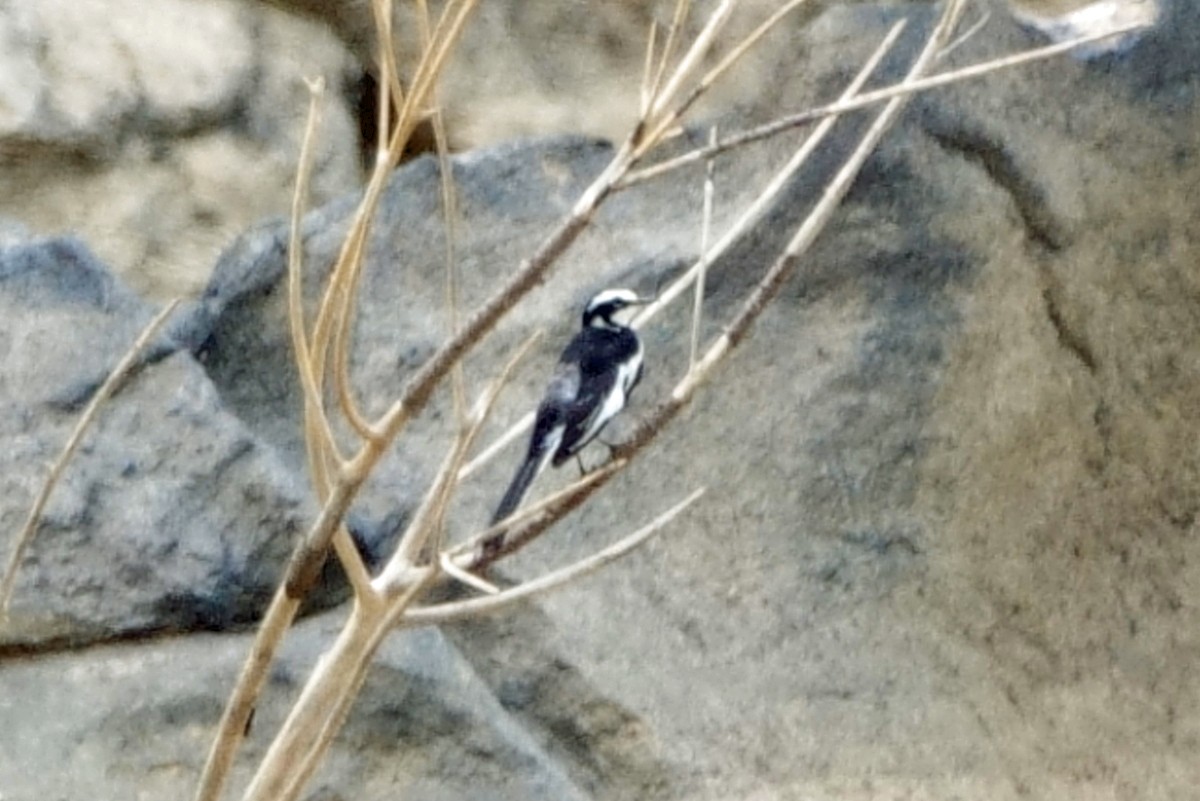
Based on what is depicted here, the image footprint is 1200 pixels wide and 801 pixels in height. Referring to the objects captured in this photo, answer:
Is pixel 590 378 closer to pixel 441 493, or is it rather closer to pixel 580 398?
pixel 580 398

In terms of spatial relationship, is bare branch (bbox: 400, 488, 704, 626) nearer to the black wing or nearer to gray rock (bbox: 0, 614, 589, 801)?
the black wing

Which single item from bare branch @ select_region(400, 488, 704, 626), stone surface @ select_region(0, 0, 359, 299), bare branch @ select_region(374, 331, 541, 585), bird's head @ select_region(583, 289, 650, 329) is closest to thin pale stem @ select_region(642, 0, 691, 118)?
bare branch @ select_region(374, 331, 541, 585)

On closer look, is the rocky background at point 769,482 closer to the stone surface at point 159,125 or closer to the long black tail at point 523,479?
the stone surface at point 159,125

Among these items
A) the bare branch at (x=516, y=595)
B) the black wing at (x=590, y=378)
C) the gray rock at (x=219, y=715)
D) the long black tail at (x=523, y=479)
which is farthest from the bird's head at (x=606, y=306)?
the bare branch at (x=516, y=595)

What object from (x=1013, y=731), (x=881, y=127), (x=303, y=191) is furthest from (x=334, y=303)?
(x=1013, y=731)

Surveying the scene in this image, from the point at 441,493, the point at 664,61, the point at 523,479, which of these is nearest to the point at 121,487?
the point at 523,479

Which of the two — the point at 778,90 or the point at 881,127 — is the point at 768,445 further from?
the point at 881,127

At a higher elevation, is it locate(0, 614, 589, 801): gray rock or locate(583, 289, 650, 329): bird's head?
locate(583, 289, 650, 329): bird's head
